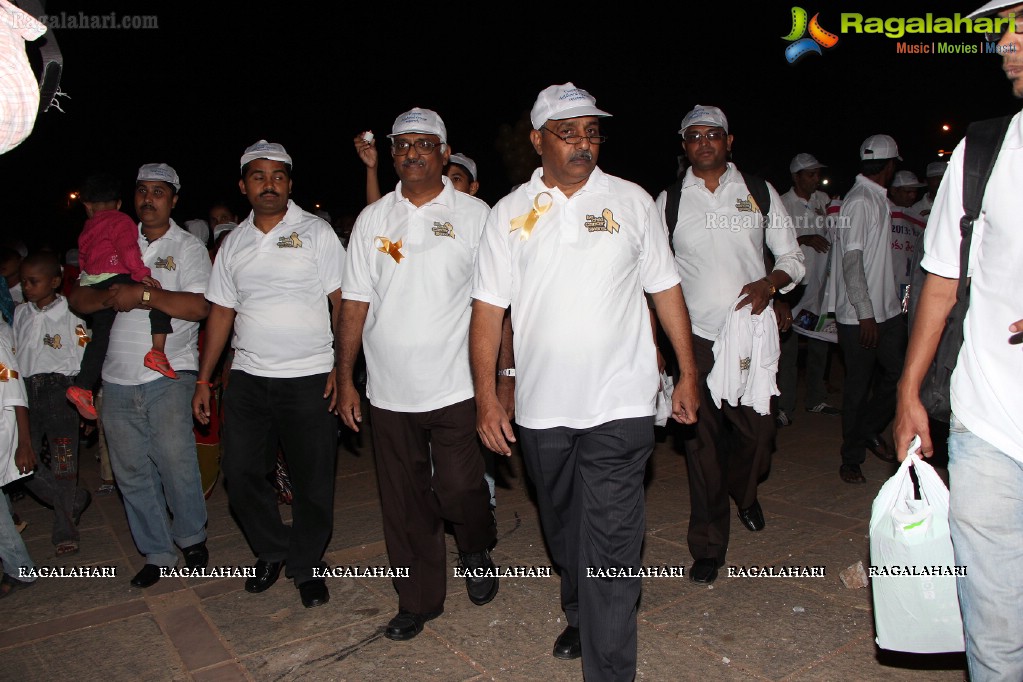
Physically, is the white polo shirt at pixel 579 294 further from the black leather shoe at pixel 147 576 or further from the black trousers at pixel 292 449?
the black leather shoe at pixel 147 576

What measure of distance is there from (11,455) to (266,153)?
2.33 meters

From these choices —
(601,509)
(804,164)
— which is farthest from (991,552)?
(804,164)

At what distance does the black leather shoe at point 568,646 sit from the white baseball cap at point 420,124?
252 centimetres

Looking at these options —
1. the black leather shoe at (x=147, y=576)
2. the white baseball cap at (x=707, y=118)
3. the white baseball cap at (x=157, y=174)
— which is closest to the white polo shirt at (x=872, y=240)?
the white baseball cap at (x=707, y=118)

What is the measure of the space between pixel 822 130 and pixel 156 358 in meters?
20.5

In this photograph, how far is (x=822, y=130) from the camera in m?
22.2

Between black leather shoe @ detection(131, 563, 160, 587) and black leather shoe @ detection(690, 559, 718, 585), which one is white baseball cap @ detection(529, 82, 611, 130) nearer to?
black leather shoe @ detection(690, 559, 718, 585)

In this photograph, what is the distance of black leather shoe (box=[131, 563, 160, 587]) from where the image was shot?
5.15 meters

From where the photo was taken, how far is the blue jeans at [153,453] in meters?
5.17

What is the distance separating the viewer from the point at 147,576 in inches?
204

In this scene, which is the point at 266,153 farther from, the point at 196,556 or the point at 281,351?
the point at 196,556

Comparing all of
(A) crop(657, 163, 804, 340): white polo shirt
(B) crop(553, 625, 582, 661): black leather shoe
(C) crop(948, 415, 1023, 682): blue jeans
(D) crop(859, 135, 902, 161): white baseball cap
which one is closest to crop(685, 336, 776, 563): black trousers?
(A) crop(657, 163, 804, 340): white polo shirt

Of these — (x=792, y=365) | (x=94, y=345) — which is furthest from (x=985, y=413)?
(x=792, y=365)

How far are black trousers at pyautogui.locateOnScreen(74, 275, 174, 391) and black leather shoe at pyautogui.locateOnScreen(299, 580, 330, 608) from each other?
66.2 inches
